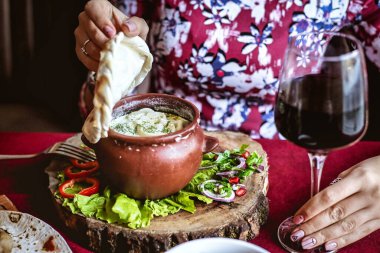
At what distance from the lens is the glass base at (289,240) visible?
1.06 m

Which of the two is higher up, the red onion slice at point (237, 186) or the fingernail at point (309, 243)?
the red onion slice at point (237, 186)

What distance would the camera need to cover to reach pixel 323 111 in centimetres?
92

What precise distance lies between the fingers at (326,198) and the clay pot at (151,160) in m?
0.26

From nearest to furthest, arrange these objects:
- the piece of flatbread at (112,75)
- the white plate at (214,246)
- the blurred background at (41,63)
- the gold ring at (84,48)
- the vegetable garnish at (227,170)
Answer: the white plate at (214,246) < the piece of flatbread at (112,75) < the vegetable garnish at (227,170) < the gold ring at (84,48) < the blurred background at (41,63)

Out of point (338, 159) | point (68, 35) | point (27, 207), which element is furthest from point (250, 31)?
A: point (68, 35)

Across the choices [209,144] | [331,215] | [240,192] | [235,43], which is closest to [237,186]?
[240,192]

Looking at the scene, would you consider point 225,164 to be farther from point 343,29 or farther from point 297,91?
point 343,29

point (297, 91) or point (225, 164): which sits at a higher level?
point (297, 91)

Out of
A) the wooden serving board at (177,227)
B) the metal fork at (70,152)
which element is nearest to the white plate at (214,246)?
the wooden serving board at (177,227)

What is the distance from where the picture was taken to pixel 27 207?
1220 mm

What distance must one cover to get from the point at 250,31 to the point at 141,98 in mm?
636

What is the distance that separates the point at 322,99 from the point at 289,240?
Answer: 1.14 ft

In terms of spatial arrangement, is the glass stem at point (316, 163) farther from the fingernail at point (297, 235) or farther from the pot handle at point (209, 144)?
the pot handle at point (209, 144)

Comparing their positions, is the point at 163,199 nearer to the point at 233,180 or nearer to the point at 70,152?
the point at 233,180
